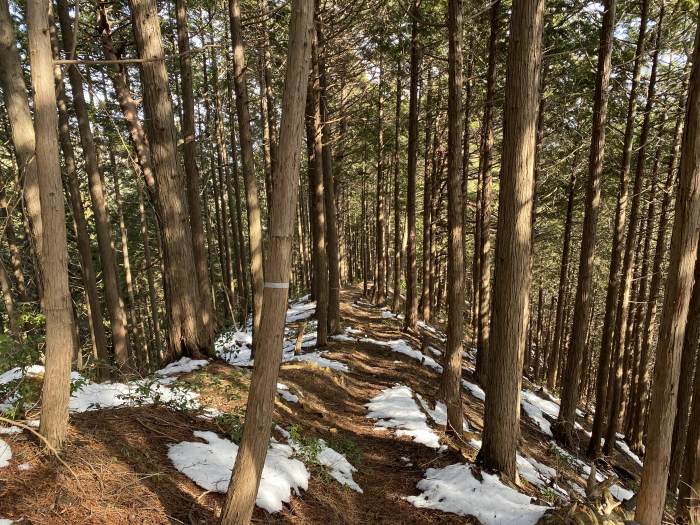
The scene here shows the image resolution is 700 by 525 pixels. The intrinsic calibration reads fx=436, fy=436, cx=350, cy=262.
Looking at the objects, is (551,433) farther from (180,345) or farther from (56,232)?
(56,232)

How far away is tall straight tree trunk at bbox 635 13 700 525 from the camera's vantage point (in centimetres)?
477

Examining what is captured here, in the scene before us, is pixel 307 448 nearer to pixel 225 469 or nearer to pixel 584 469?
pixel 225 469

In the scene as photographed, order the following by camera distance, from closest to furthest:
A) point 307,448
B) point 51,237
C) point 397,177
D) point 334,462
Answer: point 51,237, point 307,448, point 334,462, point 397,177

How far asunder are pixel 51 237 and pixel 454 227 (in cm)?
562

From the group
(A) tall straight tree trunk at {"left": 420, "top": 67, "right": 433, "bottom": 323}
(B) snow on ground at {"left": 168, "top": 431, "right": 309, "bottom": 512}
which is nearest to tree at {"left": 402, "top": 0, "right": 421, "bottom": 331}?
(A) tall straight tree trunk at {"left": 420, "top": 67, "right": 433, "bottom": 323}

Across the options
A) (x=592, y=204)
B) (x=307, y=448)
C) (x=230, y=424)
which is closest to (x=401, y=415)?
(x=307, y=448)

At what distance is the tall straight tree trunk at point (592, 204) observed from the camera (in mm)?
8859

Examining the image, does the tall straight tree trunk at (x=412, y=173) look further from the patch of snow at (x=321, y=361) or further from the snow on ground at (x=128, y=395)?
the snow on ground at (x=128, y=395)

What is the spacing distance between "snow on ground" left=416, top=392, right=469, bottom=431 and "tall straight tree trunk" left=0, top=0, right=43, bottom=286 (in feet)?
22.5

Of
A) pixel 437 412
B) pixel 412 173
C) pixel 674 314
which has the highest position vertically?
pixel 412 173

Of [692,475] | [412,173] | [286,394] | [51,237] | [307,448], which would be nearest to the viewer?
[51,237]

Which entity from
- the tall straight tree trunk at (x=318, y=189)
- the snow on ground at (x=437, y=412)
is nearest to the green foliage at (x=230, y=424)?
the snow on ground at (x=437, y=412)

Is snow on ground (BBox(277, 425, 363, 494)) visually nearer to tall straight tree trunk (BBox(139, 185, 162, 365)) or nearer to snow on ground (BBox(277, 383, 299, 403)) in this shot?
snow on ground (BBox(277, 383, 299, 403))

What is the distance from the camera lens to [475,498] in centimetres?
503
